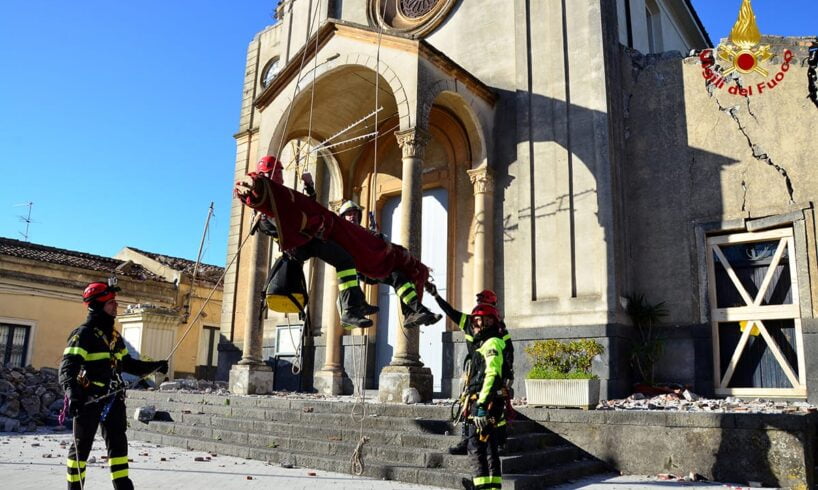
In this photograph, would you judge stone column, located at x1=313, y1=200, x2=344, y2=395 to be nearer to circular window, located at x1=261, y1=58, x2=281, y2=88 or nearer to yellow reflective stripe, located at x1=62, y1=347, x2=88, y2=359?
circular window, located at x1=261, y1=58, x2=281, y2=88

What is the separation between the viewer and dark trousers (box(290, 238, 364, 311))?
5.53 metres

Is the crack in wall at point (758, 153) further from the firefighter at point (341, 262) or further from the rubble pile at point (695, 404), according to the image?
the firefighter at point (341, 262)

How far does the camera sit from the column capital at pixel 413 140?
12.2 metres

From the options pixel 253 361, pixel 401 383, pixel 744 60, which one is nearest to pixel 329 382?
pixel 253 361

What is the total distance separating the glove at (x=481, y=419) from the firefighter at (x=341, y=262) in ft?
5.57

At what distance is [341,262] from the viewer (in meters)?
5.66

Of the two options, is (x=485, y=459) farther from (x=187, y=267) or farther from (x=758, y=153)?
(x=187, y=267)

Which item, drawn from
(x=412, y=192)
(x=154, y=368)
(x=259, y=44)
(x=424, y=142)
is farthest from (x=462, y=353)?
(x=259, y=44)

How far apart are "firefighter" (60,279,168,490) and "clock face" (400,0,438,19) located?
12891 mm

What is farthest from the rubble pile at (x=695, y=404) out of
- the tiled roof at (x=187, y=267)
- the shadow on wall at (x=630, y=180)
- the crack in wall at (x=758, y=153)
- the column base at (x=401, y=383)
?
the tiled roof at (x=187, y=267)

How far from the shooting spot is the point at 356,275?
5633mm

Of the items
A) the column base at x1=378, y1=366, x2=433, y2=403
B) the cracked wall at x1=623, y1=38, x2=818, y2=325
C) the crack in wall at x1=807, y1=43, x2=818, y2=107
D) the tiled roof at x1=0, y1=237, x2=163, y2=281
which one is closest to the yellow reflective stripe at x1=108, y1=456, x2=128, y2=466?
the column base at x1=378, y1=366, x2=433, y2=403

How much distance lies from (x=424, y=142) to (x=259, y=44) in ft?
36.3

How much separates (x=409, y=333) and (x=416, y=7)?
9953 millimetres
